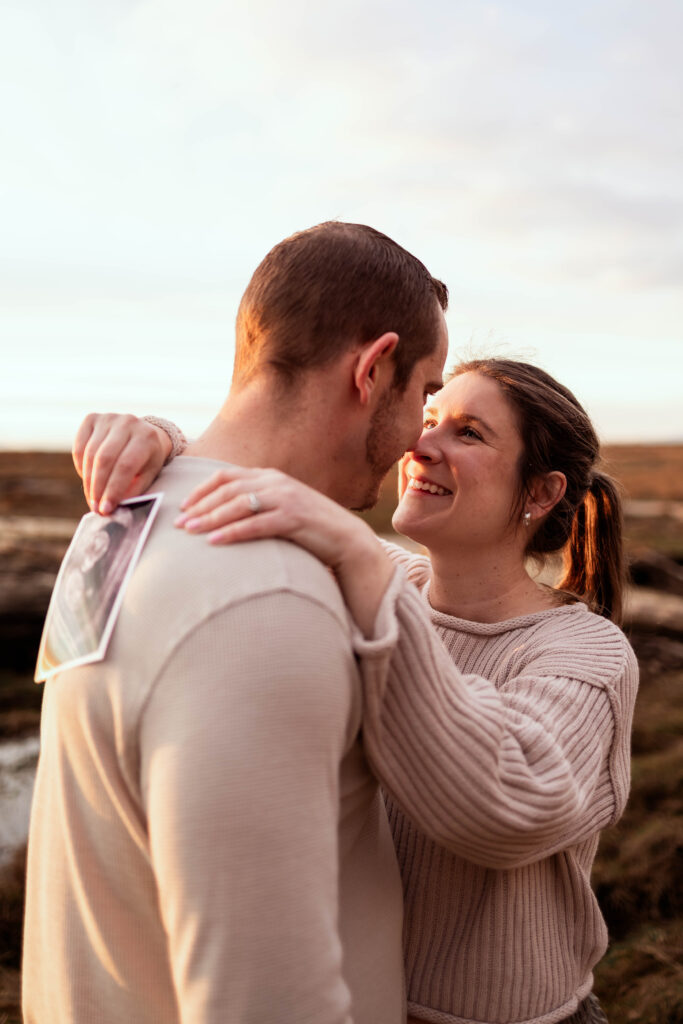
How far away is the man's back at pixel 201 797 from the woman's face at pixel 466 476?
148 centimetres

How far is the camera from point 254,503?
4.90 ft

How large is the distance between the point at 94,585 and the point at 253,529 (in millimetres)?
348

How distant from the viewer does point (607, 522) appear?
3324mm

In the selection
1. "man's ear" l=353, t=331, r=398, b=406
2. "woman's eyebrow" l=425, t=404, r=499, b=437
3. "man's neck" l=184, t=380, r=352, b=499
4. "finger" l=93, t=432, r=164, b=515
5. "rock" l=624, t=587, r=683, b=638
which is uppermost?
"man's ear" l=353, t=331, r=398, b=406

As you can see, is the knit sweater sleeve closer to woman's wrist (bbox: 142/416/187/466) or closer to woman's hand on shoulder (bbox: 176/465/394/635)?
woman's hand on shoulder (bbox: 176/465/394/635)

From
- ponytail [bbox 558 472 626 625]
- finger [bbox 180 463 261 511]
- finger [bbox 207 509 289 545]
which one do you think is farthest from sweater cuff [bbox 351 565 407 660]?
ponytail [bbox 558 472 626 625]

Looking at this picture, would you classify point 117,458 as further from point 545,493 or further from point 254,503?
point 545,493

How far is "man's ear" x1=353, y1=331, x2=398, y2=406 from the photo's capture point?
182cm

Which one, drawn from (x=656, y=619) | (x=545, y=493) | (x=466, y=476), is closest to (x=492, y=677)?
(x=466, y=476)

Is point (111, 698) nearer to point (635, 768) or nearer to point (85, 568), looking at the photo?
point (85, 568)

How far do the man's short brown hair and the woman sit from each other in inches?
14.2

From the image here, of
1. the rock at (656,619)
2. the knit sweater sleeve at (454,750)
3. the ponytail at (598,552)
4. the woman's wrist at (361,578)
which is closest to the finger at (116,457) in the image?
the woman's wrist at (361,578)

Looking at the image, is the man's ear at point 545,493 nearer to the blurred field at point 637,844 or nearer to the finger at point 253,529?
the blurred field at point 637,844

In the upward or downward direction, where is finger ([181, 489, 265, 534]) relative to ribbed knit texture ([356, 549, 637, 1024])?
upward
